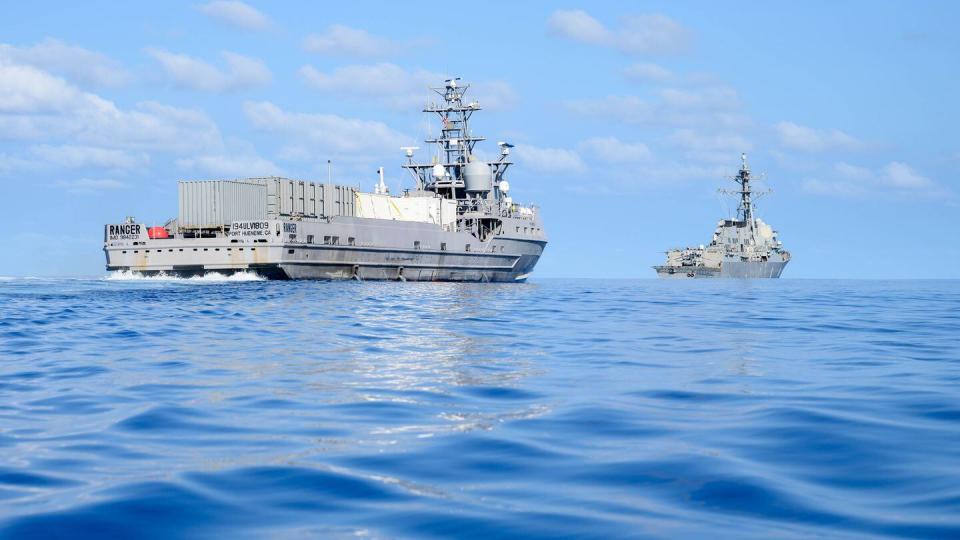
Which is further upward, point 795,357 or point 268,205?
point 268,205

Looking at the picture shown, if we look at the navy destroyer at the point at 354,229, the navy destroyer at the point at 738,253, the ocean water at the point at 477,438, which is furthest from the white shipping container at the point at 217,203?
the navy destroyer at the point at 738,253

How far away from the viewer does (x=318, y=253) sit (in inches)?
1973

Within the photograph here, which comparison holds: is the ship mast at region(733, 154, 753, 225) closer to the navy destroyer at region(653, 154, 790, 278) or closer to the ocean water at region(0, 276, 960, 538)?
the navy destroyer at region(653, 154, 790, 278)

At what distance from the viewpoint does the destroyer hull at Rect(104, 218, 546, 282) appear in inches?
1891

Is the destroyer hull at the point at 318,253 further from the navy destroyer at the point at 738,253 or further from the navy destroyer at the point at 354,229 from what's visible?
the navy destroyer at the point at 738,253

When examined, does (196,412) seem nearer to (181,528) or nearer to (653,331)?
(181,528)

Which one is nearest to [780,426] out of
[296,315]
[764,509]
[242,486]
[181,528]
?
[764,509]

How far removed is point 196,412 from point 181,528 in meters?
3.79

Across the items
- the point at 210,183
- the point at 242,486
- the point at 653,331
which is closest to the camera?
the point at 242,486

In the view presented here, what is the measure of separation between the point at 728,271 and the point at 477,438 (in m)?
104

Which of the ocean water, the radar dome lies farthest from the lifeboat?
the ocean water

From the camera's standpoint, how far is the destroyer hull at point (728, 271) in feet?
347

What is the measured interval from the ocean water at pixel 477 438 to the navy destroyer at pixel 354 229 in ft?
107

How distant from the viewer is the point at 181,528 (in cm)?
473
